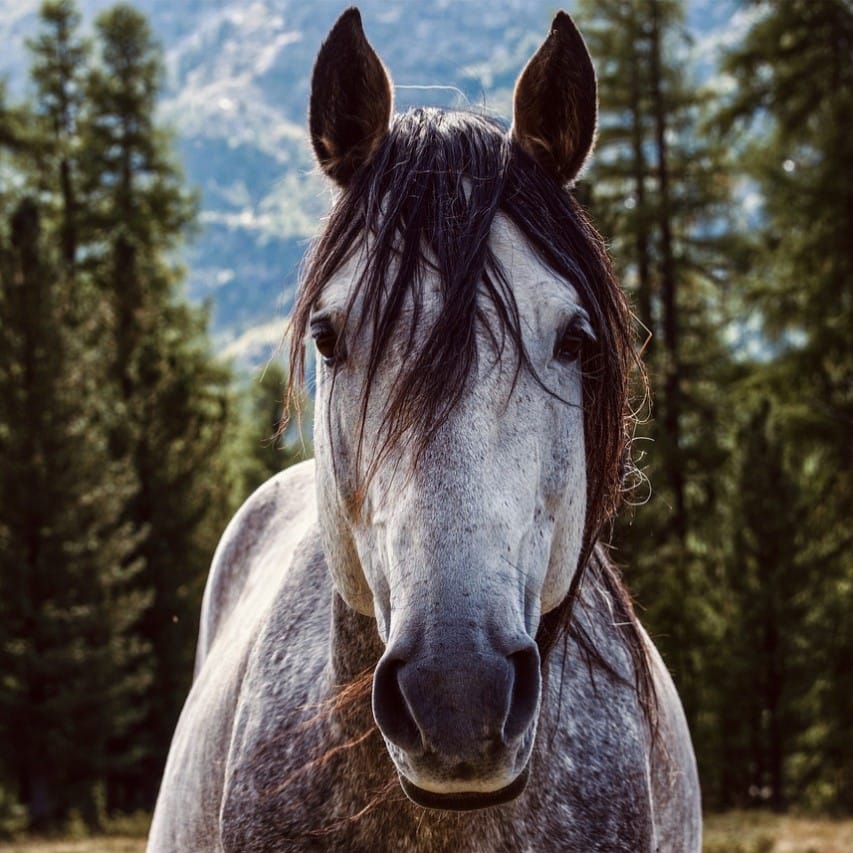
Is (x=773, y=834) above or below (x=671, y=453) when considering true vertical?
below

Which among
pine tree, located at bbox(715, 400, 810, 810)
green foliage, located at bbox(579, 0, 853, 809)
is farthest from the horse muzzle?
pine tree, located at bbox(715, 400, 810, 810)

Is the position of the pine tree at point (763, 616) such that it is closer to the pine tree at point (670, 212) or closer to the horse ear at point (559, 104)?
the pine tree at point (670, 212)

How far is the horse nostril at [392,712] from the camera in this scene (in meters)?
1.71

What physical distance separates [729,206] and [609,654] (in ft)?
60.7

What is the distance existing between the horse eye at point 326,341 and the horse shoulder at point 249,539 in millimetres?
1809

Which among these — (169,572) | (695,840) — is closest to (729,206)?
(169,572)

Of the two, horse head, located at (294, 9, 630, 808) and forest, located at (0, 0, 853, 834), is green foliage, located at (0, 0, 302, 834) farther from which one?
horse head, located at (294, 9, 630, 808)

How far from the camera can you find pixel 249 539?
4.34 m

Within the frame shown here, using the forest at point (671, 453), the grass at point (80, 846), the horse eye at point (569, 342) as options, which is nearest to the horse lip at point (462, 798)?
the horse eye at point (569, 342)

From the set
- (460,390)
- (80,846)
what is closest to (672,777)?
(460,390)

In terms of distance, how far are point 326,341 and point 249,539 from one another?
2.31 meters

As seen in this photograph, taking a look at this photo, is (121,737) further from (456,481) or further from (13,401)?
(456,481)

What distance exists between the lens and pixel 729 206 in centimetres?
1966

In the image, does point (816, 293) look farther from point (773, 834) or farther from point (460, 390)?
point (460, 390)
